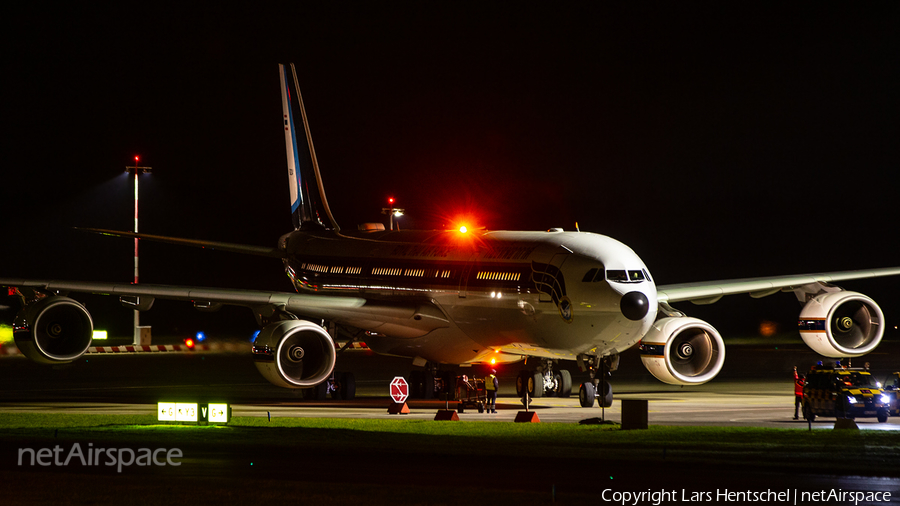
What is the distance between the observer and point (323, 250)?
3631cm

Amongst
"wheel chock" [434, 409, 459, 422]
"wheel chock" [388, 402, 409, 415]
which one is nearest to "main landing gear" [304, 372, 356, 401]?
"wheel chock" [388, 402, 409, 415]

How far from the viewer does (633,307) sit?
79.5 ft

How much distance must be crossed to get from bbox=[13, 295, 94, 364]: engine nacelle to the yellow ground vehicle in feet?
57.7

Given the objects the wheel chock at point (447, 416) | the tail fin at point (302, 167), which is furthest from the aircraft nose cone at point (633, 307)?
the tail fin at point (302, 167)

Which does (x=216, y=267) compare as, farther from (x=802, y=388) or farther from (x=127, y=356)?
(x=802, y=388)

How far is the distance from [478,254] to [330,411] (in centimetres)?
553

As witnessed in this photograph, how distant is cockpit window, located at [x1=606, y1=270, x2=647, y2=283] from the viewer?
24.8m

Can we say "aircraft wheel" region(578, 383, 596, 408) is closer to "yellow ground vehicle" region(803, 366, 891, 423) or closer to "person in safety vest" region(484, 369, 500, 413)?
"person in safety vest" region(484, 369, 500, 413)

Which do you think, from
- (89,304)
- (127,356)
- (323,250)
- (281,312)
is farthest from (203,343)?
(89,304)

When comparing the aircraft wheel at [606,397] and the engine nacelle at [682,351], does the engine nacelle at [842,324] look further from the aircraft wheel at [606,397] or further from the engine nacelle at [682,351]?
the aircraft wheel at [606,397]

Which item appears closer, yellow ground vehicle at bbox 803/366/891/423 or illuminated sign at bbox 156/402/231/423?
illuminated sign at bbox 156/402/231/423

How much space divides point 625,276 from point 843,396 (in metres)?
5.29

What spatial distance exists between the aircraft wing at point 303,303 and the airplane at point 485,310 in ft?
0.13

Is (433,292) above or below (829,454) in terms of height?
above
